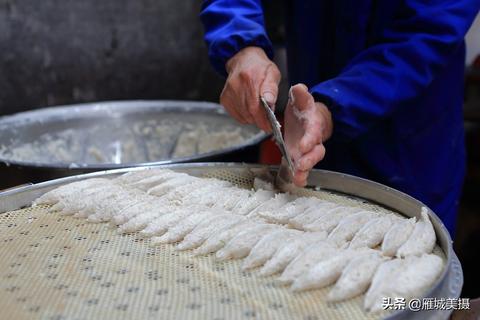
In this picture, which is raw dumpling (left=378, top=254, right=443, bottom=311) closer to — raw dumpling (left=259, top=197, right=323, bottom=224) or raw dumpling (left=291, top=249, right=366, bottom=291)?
raw dumpling (left=291, top=249, right=366, bottom=291)

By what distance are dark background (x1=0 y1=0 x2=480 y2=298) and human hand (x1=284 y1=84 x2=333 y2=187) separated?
156 cm

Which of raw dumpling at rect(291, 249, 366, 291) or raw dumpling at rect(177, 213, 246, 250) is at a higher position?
raw dumpling at rect(291, 249, 366, 291)

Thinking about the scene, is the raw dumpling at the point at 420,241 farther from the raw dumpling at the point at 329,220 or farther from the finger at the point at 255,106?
the finger at the point at 255,106

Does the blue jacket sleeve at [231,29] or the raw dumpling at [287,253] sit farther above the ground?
the blue jacket sleeve at [231,29]

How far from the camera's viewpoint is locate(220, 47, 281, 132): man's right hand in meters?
1.60

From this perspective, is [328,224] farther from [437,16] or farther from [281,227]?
[437,16]

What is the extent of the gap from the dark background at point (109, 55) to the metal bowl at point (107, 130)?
48 cm

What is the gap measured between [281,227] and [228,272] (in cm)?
21

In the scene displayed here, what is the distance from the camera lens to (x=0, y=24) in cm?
278

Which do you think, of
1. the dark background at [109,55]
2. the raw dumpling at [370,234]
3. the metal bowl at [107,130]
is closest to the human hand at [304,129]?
the raw dumpling at [370,234]

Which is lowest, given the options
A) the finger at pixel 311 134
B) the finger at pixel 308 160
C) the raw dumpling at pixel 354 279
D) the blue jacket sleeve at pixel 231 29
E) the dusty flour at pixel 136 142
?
the dusty flour at pixel 136 142

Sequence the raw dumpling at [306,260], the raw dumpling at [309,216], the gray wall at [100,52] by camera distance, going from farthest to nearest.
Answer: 1. the gray wall at [100,52]
2. the raw dumpling at [309,216]
3. the raw dumpling at [306,260]

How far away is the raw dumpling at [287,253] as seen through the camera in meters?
1.18

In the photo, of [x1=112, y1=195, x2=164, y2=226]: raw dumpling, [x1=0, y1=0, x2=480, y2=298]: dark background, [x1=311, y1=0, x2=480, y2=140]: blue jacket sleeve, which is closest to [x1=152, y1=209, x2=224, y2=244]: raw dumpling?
[x1=112, y1=195, x2=164, y2=226]: raw dumpling
